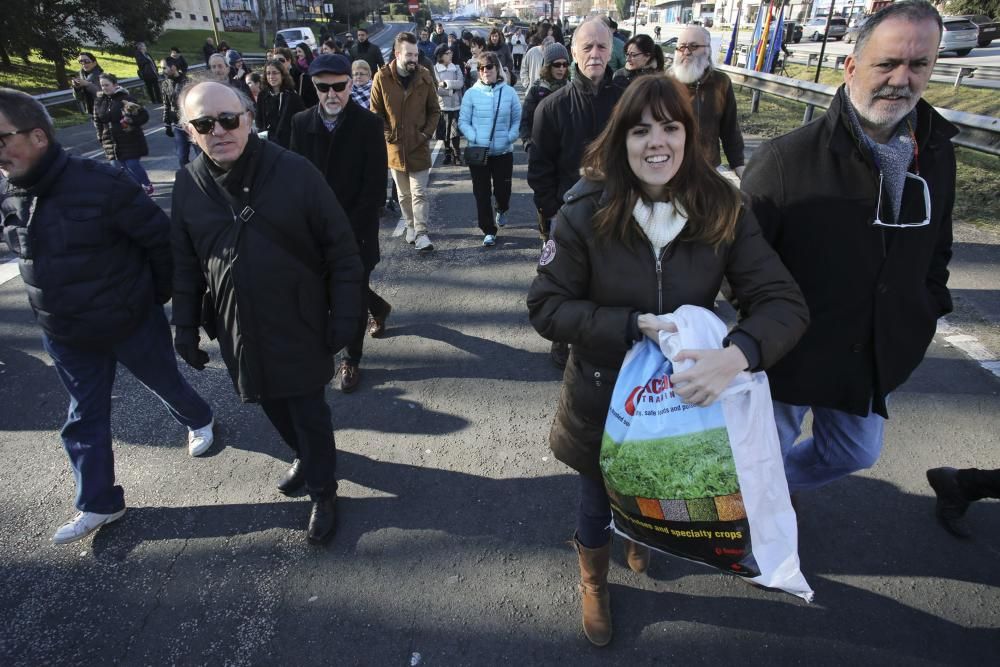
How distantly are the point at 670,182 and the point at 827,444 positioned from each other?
1.32 m

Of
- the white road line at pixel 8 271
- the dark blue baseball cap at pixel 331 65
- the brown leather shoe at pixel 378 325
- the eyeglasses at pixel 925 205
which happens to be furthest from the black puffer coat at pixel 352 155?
the white road line at pixel 8 271

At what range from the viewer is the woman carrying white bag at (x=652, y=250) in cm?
169

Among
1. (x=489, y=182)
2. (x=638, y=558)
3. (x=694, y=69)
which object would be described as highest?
(x=694, y=69)

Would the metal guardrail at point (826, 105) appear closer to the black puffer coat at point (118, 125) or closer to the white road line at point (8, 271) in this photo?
the white road line at point (8, 271)

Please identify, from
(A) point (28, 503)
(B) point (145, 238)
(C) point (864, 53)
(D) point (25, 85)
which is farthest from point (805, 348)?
(D) point (25, 85)

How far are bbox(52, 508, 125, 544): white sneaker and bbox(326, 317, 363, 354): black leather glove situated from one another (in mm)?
1474

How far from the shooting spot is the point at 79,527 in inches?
108

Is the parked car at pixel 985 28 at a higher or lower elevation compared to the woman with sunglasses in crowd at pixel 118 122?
higher

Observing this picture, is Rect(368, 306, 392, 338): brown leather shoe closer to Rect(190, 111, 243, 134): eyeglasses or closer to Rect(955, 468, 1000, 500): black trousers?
Rect(190, 111, 243, 134): eyeglasses

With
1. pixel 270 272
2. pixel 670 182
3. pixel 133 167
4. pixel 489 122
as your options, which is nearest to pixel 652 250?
pixel 670 182

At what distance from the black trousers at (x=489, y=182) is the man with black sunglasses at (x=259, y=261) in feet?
11.8

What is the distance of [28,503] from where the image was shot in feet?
9.84

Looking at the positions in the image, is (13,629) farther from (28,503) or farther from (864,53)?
(864,53)

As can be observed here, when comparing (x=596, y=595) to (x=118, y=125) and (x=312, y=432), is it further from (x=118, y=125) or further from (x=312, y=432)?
(x=118, y=125)
